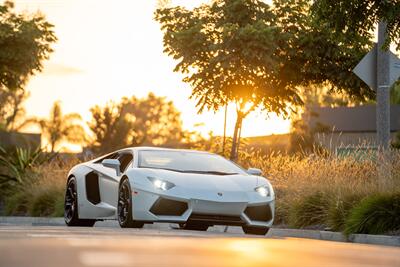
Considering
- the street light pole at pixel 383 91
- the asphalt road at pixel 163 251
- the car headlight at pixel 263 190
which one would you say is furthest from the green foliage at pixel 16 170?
the asphalt road at pixel 163 251

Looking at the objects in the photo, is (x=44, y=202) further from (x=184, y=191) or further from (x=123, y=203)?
(x=184, y=191)

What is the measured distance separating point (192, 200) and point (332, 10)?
5.30 m

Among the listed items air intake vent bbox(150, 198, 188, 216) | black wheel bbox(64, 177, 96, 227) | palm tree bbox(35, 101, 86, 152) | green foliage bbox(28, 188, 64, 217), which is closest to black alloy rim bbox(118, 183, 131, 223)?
air intake vent bbox(150, 198, 188, 216)

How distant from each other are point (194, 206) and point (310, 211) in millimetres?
3508

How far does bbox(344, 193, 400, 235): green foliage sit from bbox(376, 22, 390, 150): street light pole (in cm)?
216

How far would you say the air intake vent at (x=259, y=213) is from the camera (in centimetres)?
1456

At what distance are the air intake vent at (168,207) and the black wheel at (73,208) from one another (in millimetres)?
3059

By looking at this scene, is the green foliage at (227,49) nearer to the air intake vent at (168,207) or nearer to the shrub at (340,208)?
the shrub at (340,208)

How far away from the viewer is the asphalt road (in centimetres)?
864

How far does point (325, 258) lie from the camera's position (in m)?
9.84

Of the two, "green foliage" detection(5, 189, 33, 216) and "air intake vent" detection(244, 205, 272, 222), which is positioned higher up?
"air intake vent" detection(244, 205, 272, 222)

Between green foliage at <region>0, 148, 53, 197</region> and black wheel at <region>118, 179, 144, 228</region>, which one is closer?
black wheel at <region>118, 179, 144, 228</region>

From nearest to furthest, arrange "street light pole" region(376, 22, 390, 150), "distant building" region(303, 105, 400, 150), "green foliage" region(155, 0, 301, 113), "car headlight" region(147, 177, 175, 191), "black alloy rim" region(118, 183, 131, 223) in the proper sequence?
"car headlight" region(147, 177, 175, 191) < "black alloy rim" region(118, 183, 131, 223) < "street light pole" region(376, 22, 390, 150) < "green foliage" region(155, 0, 301, 113) < "distant building" region(303, 105, 400, 150)

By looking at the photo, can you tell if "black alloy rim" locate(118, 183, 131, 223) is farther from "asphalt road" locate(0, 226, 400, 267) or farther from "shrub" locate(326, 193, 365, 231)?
"shrub" locate(326, 193, 365, 231)
